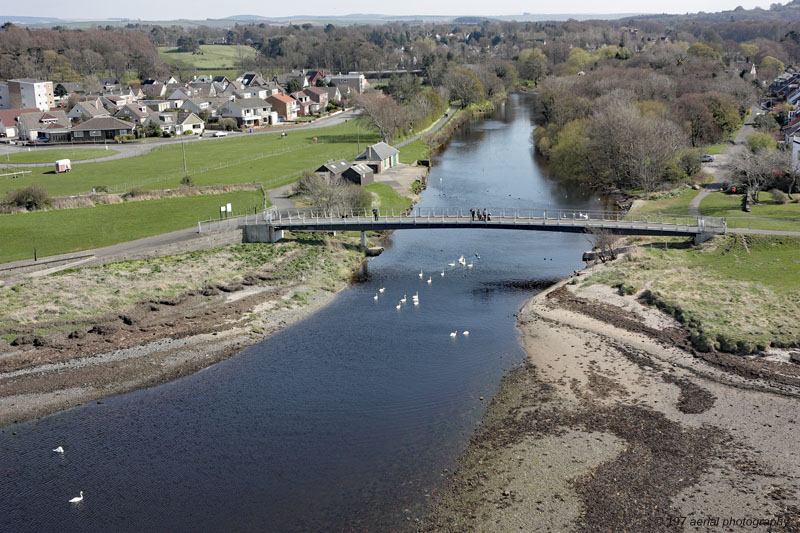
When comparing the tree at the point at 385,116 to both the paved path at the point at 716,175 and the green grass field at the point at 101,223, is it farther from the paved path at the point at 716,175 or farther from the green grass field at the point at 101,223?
the paved path at the point at 716,175

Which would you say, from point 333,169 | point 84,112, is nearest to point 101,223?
point 333,169

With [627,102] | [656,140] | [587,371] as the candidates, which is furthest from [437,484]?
[627,102]

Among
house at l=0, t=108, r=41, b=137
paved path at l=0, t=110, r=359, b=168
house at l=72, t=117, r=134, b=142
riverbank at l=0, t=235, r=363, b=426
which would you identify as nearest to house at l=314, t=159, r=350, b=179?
riverbank at l=0, t=235, r=363, b=426

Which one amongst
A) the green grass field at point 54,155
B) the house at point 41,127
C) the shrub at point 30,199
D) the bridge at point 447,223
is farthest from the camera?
the house at point 41,127

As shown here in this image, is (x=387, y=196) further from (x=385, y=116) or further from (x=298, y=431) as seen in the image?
(x=298, y=431)

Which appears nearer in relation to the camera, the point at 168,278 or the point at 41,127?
the point at 168,278

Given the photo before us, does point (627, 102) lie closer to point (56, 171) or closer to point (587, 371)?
point (587, 371)

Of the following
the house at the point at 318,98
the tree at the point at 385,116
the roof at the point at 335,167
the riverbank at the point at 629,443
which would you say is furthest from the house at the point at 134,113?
the riverbank at the point at 629,443
